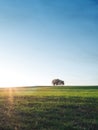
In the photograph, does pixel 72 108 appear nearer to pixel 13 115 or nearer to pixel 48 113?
pixel 48 113

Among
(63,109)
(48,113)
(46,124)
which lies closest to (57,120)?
(46,124)

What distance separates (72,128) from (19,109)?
8.15 m

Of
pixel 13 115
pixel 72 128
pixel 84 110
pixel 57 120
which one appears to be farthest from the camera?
pixel 84 110

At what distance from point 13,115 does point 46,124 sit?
3998 mm

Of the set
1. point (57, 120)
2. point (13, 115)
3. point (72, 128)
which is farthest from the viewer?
point (13, 115)

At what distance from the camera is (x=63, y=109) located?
93.0 feet

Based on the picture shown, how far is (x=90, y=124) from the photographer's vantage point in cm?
2234

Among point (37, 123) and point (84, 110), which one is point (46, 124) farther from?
point (84, 110)

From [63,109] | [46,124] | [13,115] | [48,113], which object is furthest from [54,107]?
[46,124]

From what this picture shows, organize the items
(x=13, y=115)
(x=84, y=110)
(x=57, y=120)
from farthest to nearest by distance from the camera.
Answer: (x=84, y=110), (x=13, y=115), (x=57, y=120)

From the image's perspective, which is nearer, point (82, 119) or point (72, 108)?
point (82, 119)

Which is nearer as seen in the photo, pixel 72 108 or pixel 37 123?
pixel 37 123

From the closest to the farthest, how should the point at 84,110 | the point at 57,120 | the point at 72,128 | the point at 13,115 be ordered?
the point at 72,128
the point at 57,120
the point at 13,115
the point at 84,110

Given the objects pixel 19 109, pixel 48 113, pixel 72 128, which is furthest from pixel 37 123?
pixel 19 109
